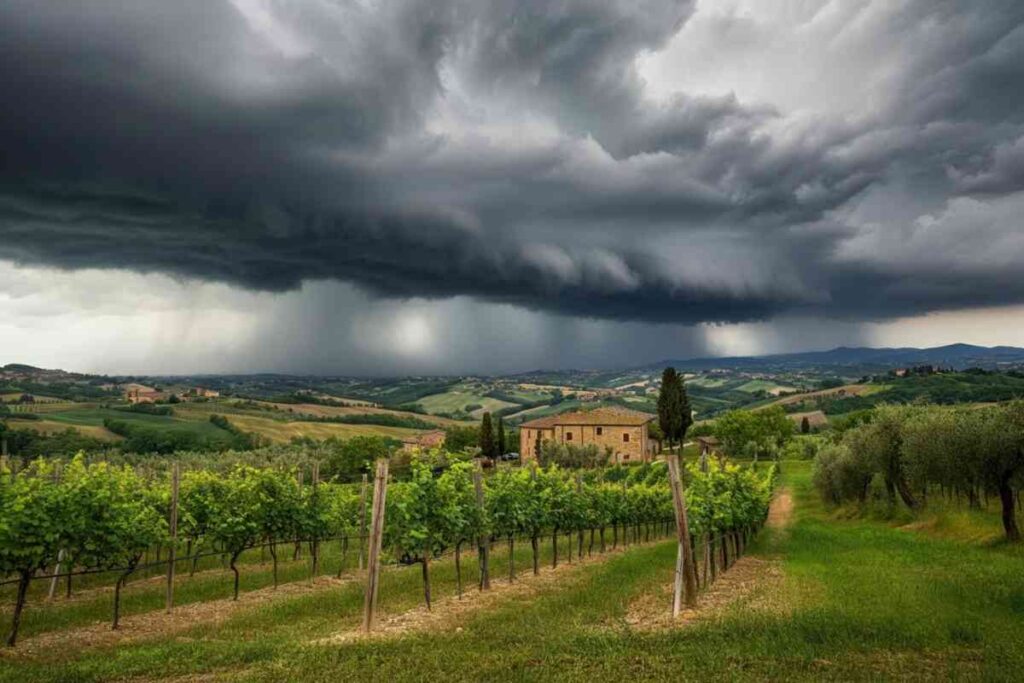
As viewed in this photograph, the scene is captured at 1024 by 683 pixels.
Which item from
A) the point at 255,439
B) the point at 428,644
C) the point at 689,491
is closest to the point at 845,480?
the point at 689,491

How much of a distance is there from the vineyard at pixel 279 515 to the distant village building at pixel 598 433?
263ft

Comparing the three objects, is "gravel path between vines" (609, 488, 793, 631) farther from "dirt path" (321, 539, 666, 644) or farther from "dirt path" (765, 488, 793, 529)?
"dirt path" (765, 488, 793, 529)

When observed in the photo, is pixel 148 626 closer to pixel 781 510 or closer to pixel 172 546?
pixel 172 546

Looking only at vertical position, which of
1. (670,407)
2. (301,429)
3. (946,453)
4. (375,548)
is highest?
(375,548)

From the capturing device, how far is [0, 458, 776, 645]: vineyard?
14.0m

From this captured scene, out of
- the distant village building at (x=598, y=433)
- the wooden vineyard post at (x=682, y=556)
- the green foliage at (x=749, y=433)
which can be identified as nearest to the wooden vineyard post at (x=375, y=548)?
the wooden vineyard post at (x=682, y=556)

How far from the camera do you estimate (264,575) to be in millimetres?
22781

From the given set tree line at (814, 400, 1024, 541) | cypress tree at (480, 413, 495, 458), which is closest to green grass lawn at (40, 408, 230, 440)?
cypress tree at (480, 413, 495, 458)

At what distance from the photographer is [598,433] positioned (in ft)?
374

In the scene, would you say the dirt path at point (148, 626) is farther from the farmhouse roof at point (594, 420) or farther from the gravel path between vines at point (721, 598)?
the farmhouse roof at point (594, 420)

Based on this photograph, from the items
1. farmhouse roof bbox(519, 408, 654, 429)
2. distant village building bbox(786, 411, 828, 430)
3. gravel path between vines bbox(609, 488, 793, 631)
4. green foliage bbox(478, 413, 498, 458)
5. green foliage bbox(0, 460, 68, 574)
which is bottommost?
distant village building bbox(786, 411, 828, 430)

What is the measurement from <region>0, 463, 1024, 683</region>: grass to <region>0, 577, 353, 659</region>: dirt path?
561mm

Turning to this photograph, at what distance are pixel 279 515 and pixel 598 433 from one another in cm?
9586

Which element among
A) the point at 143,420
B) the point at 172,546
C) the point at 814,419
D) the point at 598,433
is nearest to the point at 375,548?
the point at 172,546
